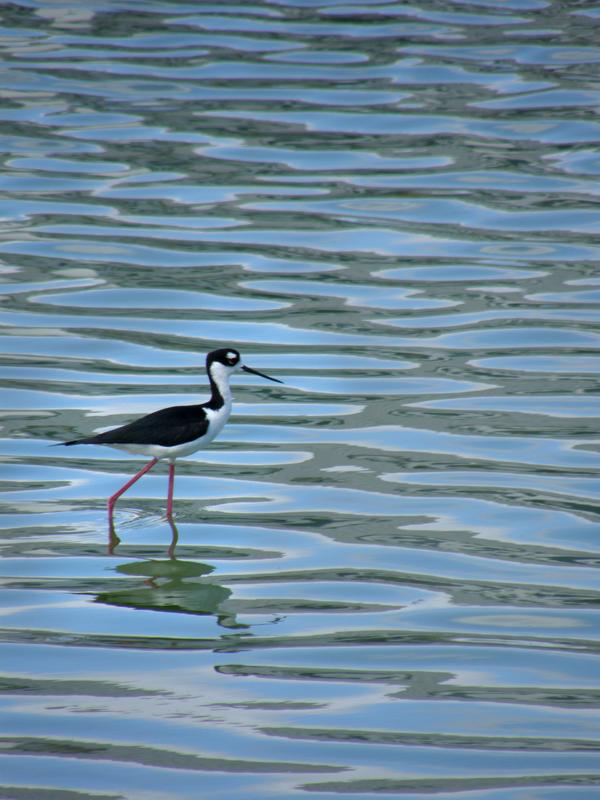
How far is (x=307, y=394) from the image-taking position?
11.8m

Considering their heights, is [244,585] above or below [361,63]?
below

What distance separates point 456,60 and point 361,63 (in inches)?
53.5

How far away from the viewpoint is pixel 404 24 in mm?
22000

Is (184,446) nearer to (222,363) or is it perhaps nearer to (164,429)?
(164,429)

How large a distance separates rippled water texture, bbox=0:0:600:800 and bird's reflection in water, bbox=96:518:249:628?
31 millimetres

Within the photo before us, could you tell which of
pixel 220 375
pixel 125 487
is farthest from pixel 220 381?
pixel 125 487

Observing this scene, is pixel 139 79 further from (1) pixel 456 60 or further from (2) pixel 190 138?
(1) pixel 456 60

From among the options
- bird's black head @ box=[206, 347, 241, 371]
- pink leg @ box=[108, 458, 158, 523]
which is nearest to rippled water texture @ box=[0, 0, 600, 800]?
pink leg @ box=[108, 458, 158, 523]

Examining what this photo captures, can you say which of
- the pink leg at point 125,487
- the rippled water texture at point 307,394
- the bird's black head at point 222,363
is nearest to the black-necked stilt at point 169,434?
the pink leg at point 125,487

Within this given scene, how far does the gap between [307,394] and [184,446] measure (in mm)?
2512

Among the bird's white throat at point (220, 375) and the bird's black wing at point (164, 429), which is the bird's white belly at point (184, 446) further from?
the bird's white throat at point (220, 375)

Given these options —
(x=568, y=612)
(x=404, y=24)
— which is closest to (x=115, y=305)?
(x=568, y=612)

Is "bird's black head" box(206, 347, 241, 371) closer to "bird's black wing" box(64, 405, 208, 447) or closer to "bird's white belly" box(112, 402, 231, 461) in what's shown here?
"bird's white belly" box(112, 402, 231, 461)

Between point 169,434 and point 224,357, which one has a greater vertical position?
point 224,357
